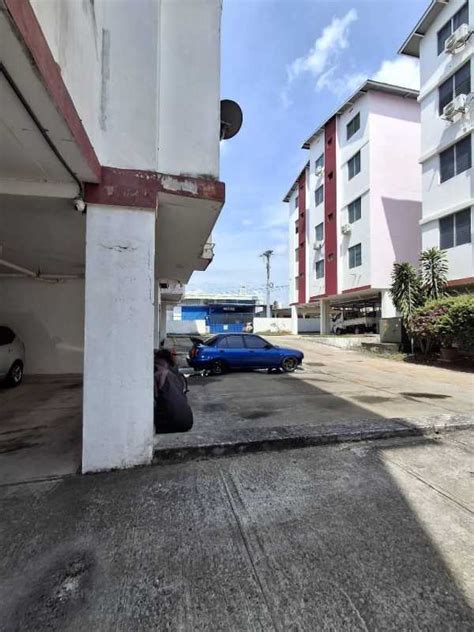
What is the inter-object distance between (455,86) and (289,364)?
14581 mm

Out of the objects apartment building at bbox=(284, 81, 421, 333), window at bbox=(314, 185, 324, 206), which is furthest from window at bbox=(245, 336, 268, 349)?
window at bbox=(314, 185, 324, 206)

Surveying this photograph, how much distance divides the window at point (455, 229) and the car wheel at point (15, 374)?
16.4 metres

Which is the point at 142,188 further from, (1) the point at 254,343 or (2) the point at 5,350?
(1) the point at 254,343

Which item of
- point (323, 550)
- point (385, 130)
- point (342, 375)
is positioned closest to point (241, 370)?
point (342, 375)

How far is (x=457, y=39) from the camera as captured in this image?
14.8 metres

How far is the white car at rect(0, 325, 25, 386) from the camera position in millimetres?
7407

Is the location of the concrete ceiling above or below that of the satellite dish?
below

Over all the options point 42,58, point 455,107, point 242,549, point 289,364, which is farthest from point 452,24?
point 242,549

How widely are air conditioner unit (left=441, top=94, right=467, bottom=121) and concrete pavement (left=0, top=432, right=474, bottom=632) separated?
16.5m

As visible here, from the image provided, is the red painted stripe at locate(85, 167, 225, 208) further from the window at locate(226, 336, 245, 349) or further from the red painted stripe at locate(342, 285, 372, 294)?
the red painted stripe at locate(342, 285, 372, 294)

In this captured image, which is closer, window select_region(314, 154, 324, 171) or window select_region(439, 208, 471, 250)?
window select_region(439, 208, 471, 250)

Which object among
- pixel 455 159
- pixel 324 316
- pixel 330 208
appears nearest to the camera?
pixel 455 159

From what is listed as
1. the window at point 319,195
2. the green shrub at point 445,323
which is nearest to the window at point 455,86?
the green shrub at point 445,323

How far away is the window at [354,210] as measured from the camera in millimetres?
22859
